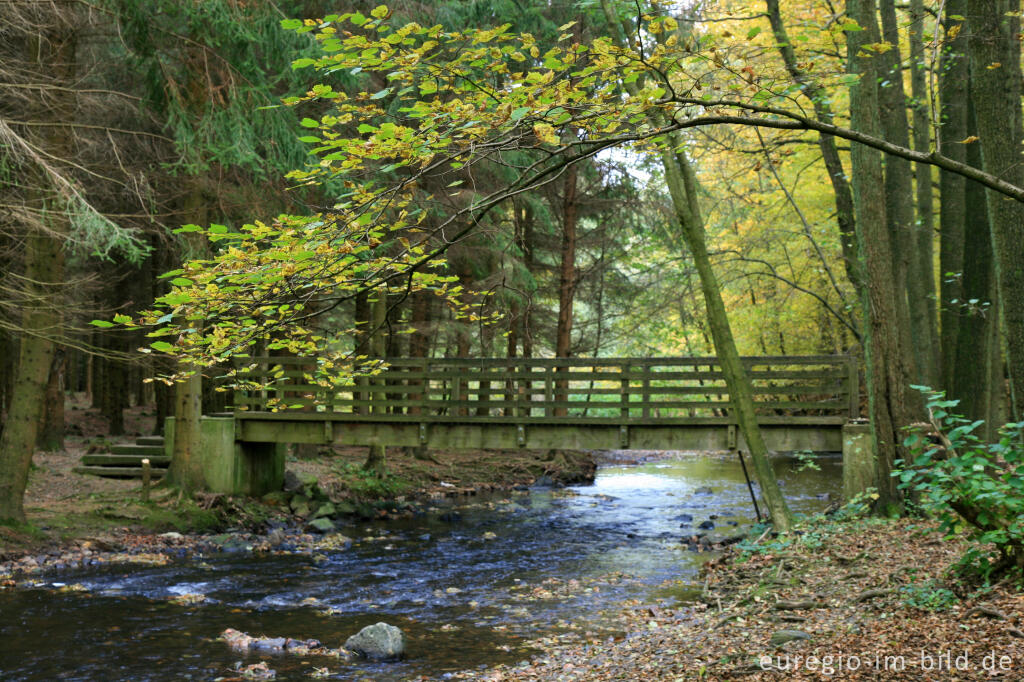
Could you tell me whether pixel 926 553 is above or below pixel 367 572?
above

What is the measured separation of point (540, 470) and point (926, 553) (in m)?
14.4

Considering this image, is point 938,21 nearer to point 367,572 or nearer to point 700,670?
point 700,670

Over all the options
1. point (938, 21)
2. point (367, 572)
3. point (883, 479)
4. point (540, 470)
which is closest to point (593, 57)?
point (938, 21)

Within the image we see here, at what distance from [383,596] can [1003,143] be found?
7.75 meters

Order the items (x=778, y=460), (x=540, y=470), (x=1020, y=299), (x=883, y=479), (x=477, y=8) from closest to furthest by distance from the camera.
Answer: (x=1020, y=299)
(x=883, y=479)
(x=477, y=8)
(x=540, y=470)
(x=778, y=460)

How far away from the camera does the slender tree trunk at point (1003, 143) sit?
5539 millimetres

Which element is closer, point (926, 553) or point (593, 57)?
point (593, 57)

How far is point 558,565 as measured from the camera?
11.4 metres

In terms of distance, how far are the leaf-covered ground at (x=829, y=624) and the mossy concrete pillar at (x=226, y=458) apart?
8598 mm

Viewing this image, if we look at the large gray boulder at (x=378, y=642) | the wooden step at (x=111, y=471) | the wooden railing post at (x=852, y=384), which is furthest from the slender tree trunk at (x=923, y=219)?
the wooden step at (x=111, y=471)

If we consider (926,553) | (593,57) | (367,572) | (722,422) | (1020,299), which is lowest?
(367,572)

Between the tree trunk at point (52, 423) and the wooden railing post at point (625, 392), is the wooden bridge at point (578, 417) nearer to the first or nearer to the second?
the wooden railing post at point (625, 392)

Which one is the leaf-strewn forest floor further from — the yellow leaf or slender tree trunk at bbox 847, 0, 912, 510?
the yellow leaf

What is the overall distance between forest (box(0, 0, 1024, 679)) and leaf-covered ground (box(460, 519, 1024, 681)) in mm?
458
